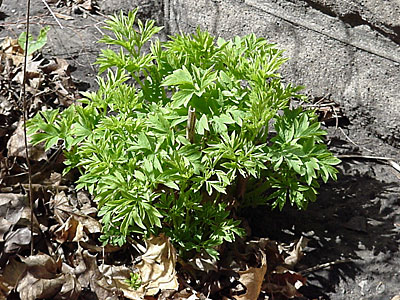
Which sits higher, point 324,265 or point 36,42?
point 36,42

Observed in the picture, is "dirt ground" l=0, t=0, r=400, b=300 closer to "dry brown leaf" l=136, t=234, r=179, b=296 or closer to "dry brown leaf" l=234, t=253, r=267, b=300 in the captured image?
"dry brown leaf" l=234, t=253, r=267, b=300

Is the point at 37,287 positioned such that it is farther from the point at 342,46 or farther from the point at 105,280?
the point at 342,46

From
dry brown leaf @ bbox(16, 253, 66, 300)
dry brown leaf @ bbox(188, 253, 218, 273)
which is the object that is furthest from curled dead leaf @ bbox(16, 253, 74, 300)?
dry brown leaf @ bbox(188, 253, 218, 273)

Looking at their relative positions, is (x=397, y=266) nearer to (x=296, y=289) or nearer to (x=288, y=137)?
(x=296, y=289)

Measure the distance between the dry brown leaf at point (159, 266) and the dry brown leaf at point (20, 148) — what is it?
0.79m

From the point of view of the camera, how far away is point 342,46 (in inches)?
126

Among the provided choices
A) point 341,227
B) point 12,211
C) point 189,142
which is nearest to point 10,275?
point 12,211

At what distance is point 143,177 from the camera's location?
2199 mm

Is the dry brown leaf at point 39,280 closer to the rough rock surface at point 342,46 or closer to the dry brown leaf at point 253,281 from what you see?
the dry brown leaf at point 253,281

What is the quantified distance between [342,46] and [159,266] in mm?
1596

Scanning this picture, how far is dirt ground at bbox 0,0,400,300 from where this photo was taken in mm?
2592

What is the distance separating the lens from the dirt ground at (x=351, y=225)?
102 inches

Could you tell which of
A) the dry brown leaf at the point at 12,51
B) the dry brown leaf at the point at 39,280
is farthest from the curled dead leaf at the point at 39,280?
the dry brown leaf at the point at 12,51

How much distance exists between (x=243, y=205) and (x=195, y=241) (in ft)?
1.18
